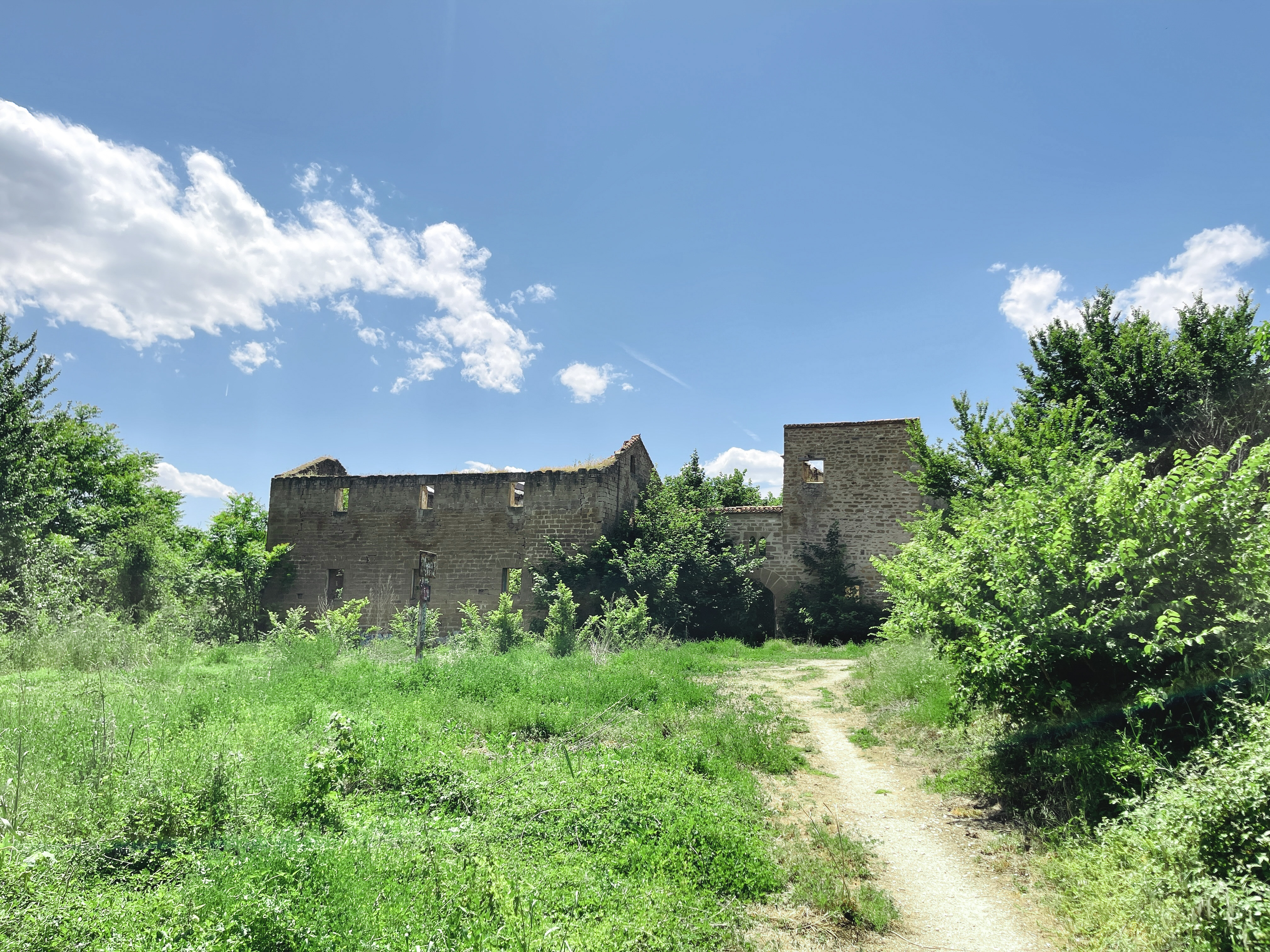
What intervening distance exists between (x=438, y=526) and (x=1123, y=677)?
19.2 metres

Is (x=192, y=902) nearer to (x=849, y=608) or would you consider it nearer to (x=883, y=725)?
(x=883, y=725)

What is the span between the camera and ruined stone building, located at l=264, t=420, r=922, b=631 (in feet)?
65.4

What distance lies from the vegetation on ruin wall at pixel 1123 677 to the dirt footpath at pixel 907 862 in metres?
0.40

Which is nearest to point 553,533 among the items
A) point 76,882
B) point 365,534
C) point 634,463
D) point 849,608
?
point 634,463

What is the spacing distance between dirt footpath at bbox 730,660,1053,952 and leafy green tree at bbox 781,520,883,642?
34.5 feet

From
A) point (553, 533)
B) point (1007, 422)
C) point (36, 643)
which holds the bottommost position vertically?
point (36, 643)

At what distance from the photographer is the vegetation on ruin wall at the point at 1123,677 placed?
354 cm

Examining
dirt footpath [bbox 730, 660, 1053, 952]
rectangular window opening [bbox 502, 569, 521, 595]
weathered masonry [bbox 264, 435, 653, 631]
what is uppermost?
weathered masonry [bbox 264, 435, 653, 631]

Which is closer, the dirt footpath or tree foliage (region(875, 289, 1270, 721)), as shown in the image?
the dirt footpath

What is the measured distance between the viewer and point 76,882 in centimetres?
351

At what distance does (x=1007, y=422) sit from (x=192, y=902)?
56.0 feet

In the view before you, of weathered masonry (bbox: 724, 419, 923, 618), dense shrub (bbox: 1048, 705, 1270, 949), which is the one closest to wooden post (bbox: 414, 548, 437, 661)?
dense shrub (bbox: 1048, 705, 1270, 949)

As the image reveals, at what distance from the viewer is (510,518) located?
69.0ft

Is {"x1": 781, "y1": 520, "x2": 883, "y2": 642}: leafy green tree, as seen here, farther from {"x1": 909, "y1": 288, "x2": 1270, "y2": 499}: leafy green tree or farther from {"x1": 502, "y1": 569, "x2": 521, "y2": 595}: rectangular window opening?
{"x1": 502, "y1": 569, "x2": 521, "y2": 595}: rectangular window opening
